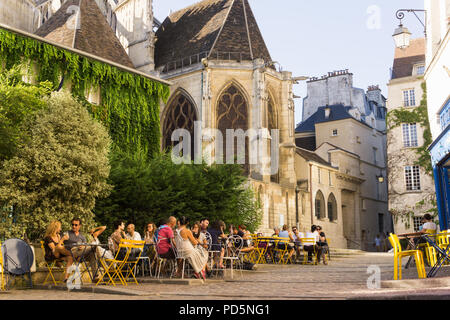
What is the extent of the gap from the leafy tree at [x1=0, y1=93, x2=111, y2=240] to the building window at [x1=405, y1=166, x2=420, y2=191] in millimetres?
23937

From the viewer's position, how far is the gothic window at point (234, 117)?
28438 millimetres

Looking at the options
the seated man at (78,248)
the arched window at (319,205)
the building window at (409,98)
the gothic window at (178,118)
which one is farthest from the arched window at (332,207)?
the seated man at (78,248)

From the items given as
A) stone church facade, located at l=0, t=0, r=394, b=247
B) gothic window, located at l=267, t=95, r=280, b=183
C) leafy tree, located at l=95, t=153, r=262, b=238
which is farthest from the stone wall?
gothic window, located at l=267, t=95, r=280, b=183

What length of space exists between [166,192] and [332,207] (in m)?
Result: 24.0

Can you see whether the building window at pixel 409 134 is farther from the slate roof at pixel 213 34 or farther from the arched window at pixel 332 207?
the slate roof at pixel 213 34

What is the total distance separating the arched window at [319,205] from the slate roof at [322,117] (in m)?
8.99

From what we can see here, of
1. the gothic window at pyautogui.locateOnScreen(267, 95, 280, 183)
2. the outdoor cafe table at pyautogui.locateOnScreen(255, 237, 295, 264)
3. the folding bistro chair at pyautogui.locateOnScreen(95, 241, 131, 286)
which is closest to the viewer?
the folding bistro chair at pyautogui.locateOnScreen(95, 241, 131, 286)

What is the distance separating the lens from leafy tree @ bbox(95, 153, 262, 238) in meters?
15.3

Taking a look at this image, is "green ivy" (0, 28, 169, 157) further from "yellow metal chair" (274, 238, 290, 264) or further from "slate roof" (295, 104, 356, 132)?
"slate roof" (295, 104, 356, 132)

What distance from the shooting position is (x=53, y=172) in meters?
12.4
